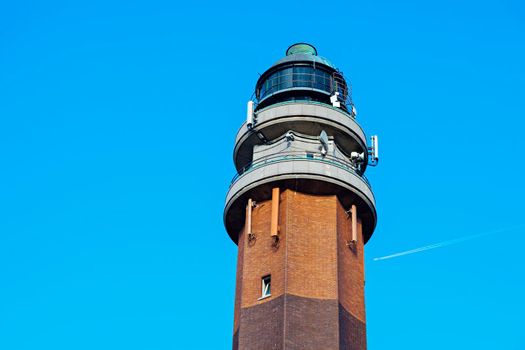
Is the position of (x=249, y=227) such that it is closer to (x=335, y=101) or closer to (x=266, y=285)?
(x=266, y=285)

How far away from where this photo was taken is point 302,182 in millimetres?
54812

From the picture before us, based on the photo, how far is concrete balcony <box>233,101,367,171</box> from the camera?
57594mm

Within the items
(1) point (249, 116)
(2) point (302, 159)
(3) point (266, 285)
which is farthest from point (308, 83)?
(3) point (266, 285)

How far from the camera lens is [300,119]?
2263 inches

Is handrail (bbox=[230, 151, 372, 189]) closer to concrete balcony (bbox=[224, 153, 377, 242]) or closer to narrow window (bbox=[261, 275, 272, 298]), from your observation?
concrete balcony (bbox=[224, 153, 377, 242])

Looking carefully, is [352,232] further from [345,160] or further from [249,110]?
[249,110]

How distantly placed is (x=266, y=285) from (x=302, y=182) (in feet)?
21.7

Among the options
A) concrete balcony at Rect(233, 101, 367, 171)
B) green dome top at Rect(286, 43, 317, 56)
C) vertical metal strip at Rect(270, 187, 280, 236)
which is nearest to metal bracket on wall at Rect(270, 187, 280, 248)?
vertical metal strip at Rect(270, 187, 280, 236)

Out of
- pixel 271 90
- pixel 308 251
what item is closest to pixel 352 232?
pixel 308 251

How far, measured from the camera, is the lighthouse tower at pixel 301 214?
167 feet

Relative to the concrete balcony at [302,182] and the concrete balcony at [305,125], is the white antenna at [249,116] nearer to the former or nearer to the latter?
the concrete balcony at [305,125]

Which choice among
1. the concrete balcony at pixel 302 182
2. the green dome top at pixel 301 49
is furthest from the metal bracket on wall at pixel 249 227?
the green dome top at pixel 301 49

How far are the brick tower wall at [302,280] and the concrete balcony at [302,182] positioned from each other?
0.70 meters

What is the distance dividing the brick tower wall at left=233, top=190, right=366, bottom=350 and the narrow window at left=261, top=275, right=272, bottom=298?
254mm
